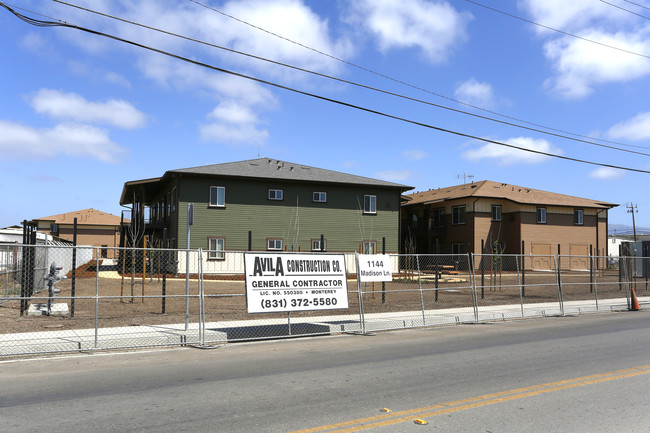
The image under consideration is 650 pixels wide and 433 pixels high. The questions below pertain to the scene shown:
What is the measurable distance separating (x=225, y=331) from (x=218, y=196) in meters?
24.7

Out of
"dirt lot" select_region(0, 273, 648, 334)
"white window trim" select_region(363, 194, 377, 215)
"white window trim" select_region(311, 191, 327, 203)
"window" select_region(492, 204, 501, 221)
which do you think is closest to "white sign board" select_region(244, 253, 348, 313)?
"dirt lot" select_region(0, 273, 648, 334)

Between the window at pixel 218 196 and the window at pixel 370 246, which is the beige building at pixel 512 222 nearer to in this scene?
the window at pixel 370 246

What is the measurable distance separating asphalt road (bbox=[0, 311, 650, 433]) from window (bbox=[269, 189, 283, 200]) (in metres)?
26.7

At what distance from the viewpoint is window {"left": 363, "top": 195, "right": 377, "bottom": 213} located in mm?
40344

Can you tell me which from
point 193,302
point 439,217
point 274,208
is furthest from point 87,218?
point 193,302

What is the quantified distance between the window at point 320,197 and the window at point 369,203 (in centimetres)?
320

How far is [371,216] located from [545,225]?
17217 millimetres

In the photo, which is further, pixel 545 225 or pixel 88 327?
pixel 545 225

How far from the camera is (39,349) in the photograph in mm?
10016

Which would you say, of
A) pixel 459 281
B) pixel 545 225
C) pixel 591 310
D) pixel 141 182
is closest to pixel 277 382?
pixel 591 310

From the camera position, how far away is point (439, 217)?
51.5 m

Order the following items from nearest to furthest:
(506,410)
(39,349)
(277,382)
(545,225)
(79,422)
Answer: (79,422) < (506,410) < (277,382) < (39,349) < (545,225)

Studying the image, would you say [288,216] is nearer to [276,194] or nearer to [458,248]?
[276,194]

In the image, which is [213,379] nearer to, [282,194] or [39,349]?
[39,349]
